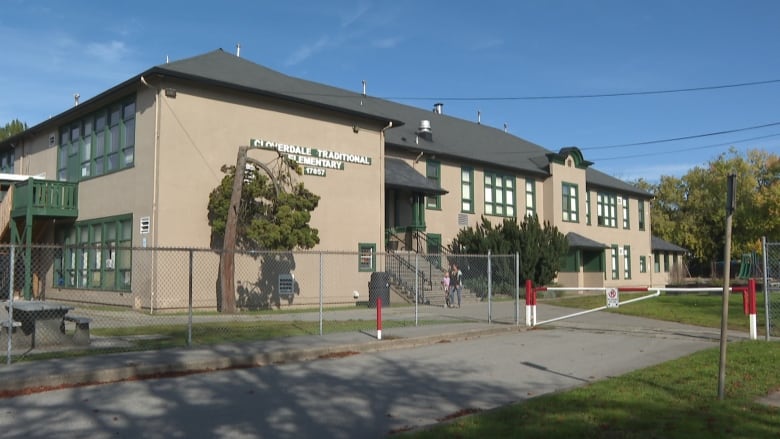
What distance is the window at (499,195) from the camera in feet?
112

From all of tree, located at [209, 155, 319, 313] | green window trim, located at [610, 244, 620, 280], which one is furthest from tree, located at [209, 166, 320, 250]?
green window trim, located at [610, 244, 620, 280]

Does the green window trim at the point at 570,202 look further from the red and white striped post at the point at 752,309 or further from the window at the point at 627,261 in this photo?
the red and white striped post at the point at 752,309

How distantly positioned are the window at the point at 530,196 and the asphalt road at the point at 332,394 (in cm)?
2294

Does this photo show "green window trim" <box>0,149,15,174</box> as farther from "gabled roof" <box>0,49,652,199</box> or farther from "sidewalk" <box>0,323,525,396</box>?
"sidewalk" <box>0,323,525,396</box>

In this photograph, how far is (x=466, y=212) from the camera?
32.7m

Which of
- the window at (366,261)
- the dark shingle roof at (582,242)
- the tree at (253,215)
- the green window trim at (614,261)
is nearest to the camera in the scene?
the tree at (253,215)

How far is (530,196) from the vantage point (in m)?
37.1

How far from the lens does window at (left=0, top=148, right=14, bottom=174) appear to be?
30609mm

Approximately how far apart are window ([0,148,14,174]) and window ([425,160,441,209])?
18883 millimetres

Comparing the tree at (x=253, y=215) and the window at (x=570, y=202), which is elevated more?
the window at (x=570, y=202)

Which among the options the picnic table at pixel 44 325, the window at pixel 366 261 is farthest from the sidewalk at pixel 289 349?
the window at pixel 366 261

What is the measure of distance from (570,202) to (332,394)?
106 feet

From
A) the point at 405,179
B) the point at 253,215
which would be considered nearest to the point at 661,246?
the point at 405,179

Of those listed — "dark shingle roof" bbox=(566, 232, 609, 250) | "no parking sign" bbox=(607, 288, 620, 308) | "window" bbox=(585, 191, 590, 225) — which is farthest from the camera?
"window" bbox=(585, 191, 590, 225)
